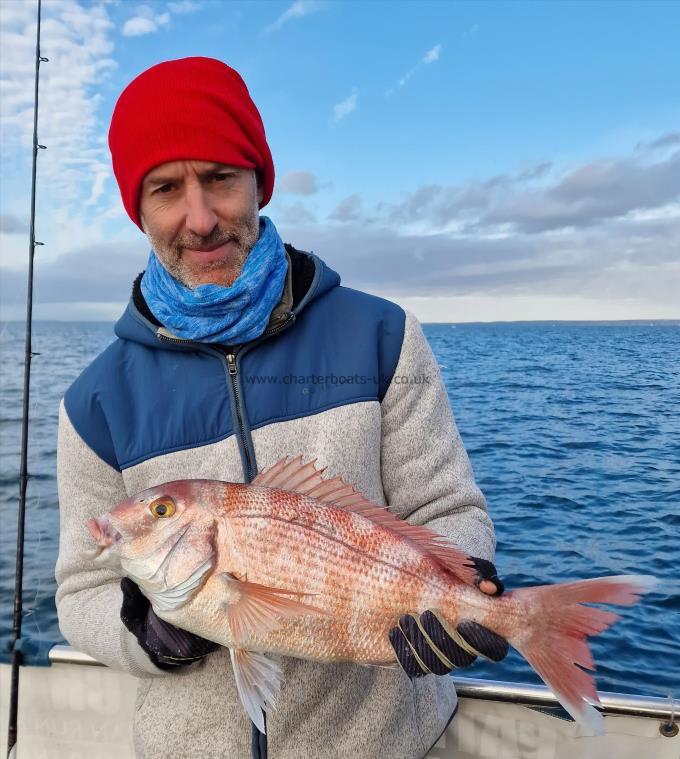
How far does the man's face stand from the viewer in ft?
7.68

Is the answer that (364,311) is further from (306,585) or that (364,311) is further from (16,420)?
(16,420)

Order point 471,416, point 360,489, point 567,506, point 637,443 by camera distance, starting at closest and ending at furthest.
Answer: point 360,489 < point 567,506 < point 637,443 < point 471,416

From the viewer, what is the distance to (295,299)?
2.48 meters

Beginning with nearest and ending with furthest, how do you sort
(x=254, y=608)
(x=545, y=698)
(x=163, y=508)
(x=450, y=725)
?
1. (x=254, y=608)
2. (x=163, y=508)
3. (x=545, y=698)
4. (x=450, y=725)

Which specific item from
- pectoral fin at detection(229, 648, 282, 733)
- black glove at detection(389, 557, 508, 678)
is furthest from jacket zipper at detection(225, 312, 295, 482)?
black glove at detection(389, 557, 508, 678)

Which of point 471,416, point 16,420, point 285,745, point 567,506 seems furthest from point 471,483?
point 471,416

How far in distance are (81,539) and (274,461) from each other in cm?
79

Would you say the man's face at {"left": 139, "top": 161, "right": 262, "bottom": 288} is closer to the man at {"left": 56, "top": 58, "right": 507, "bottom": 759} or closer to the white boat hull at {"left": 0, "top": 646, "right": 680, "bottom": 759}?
the man at {"left": 56, "top": 58, "right": 507, "bottom": 759}

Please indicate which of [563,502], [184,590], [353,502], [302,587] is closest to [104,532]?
[184,590]

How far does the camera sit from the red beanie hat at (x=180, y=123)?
7.53 ft

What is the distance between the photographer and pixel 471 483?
2475mm

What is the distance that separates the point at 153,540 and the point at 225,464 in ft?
1.38

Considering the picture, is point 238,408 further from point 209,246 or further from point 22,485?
point 22,485

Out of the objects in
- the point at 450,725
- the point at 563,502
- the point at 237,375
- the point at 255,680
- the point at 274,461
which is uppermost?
the point at 237,375
